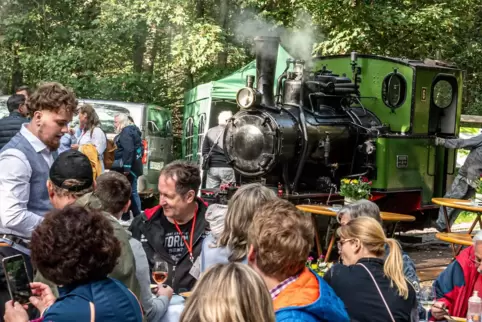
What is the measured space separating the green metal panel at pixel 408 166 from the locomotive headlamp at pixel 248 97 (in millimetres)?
2069

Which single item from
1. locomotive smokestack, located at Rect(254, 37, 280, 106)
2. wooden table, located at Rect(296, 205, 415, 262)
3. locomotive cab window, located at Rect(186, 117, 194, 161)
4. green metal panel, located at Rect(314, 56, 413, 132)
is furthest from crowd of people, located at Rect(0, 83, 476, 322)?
locomotive cab window, located at Rect(186, 117, 194, 161)

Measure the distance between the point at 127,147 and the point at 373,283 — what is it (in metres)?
7.83

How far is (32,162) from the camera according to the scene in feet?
16.3

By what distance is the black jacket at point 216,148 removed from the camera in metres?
11.4

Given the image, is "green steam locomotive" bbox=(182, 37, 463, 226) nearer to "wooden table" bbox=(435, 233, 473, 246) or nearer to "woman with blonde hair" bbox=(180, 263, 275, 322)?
"wooden table" bbox=(435, 233, 473, 246)

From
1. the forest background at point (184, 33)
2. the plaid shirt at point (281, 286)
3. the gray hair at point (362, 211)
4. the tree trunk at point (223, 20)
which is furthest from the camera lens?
the tree trunk at point (223, 20)

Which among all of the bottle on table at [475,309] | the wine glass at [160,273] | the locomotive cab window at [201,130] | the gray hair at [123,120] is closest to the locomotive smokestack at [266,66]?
the gray hair at [123,120]

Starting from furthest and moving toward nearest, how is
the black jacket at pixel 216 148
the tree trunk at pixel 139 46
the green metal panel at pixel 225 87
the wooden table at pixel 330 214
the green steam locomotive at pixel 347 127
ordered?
1. the tree trunk at pixel 139 46
2. the green metal panel at pixel 225 87
3. the black jacket at pixel 216 148
4. the green steam locomotive at pixel 347 127
5. the wooden table at pixel 330 214

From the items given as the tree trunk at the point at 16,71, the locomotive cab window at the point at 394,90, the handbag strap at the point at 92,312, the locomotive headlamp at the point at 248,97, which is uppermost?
the tree trunk at the point at 16,71

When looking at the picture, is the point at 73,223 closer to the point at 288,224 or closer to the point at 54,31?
the point at 288,224

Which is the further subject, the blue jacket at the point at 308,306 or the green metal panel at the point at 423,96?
the green metal panel at the point at 423,96

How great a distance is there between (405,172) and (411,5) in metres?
8.11

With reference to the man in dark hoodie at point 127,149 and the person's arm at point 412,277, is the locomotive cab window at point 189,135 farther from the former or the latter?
the person's arm at point 412,277

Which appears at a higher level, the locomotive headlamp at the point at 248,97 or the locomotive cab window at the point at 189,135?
the locomotive headlamp at the point at 248,97
